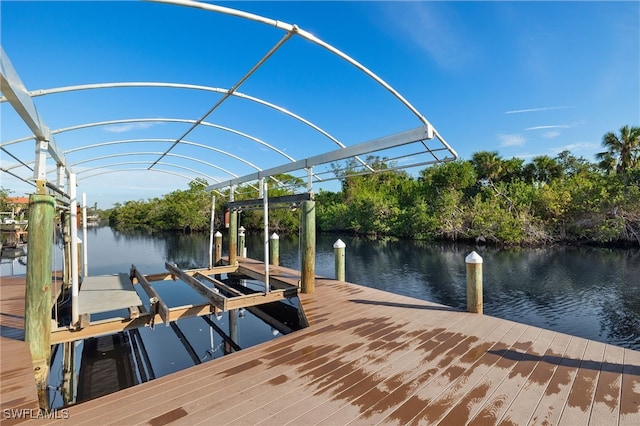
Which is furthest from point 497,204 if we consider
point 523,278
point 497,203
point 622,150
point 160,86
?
point 160,86

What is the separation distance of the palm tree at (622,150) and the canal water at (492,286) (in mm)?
8741

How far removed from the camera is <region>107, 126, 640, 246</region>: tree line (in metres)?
18.9

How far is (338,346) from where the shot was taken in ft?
11.8

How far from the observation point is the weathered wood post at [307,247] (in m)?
5.96

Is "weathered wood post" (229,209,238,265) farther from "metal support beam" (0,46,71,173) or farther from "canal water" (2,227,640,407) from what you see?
"metal support beam" (0,46,71,173)

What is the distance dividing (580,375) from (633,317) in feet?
22.2

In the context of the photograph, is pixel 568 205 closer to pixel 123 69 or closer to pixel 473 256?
pixel 473 256

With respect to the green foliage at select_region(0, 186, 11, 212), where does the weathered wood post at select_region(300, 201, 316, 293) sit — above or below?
below

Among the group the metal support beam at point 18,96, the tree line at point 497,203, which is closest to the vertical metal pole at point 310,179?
the metal support beam at point 18,96

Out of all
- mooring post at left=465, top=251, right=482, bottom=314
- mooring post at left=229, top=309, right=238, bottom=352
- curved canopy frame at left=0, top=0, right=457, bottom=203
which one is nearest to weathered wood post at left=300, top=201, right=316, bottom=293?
curved canopy frame at left=0, top=0, right=457, bottom=203

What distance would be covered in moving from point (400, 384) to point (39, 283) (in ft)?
12.5

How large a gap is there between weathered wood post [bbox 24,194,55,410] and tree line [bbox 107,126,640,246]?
8606 millimetres

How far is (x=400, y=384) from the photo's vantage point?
2719mm

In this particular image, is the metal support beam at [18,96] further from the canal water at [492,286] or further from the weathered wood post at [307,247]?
the weathered wood post at [307,247]
